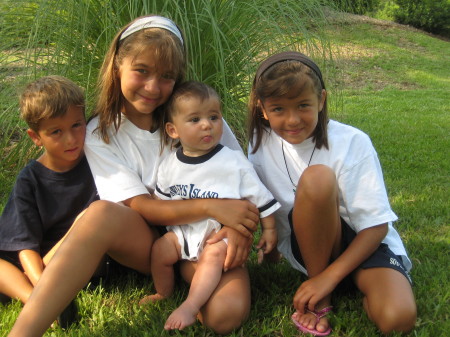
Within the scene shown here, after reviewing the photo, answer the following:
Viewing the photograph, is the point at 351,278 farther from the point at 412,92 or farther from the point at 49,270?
the point at 412,92

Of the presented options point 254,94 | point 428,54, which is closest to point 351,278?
point 254,94

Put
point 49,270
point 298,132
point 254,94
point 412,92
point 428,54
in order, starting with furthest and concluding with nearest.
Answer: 1. point 428,54
2. point 412,92
3. point 254,94
4. point 298,132
5. point 49,270

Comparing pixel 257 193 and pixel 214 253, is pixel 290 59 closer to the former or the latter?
pixel 257 193

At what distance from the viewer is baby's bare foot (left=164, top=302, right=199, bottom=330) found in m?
1.82

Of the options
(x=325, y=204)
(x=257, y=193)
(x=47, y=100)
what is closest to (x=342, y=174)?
(x=325, y=204)

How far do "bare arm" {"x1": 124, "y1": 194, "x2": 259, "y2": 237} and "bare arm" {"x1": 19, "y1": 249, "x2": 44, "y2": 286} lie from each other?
43 centimetres

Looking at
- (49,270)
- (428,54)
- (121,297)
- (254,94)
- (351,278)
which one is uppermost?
(254,94)

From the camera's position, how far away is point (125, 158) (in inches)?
86.9

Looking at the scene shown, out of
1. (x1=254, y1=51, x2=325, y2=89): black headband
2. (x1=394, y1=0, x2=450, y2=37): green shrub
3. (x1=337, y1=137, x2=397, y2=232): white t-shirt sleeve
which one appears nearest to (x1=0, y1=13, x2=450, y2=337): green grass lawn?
(x1=337, y1=137, x2=397, y2=232): white t-shirt sleeve

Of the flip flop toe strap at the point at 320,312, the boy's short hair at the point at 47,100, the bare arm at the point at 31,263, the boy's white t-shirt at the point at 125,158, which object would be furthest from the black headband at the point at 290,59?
the bare arm at the point at 31,263

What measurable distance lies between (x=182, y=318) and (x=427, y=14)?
15517mm

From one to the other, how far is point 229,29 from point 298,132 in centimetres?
154

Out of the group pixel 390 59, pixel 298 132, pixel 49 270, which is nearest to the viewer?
pixel 49 270

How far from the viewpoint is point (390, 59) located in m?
11.0
